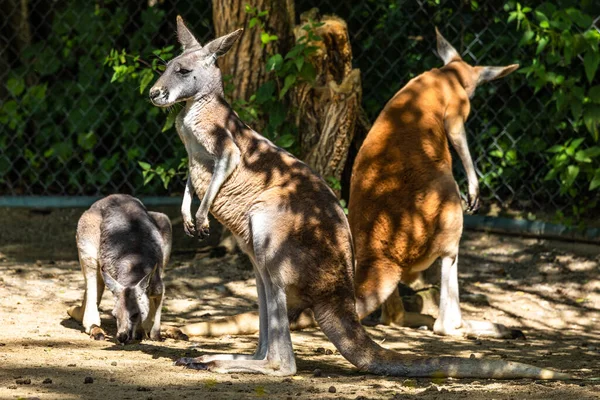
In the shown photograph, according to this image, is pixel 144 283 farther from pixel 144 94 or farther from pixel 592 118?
pixel 592 118

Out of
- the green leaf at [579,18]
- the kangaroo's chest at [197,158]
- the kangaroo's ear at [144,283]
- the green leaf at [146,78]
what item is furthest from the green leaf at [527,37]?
the kangaroo's ear at [144,283]

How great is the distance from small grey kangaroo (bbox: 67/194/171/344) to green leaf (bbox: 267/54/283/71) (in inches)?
52.4

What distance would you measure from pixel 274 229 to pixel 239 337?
127 cm

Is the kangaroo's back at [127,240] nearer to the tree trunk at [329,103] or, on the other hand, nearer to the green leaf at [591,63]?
the tree trunk at [329,103]

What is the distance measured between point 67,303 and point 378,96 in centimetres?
284

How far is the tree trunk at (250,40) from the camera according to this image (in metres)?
6.95

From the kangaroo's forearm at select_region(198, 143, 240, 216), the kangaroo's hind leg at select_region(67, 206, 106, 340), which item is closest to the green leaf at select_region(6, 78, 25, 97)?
the kangaroo's hind leg at select_region(67, 206, 106, 340)

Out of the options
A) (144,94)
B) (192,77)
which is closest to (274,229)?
(192,77)

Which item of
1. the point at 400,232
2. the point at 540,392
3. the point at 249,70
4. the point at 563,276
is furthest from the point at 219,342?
the point at 563,276

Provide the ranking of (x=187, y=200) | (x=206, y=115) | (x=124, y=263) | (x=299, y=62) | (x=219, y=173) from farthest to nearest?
(x=299, y=62) → (x=124, y=263) → (x=187, y=200) → (x=206, y=115) → (x=219, y=173)

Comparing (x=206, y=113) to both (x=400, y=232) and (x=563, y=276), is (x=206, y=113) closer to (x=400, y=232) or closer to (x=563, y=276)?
(x=400, y=232)

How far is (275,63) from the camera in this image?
6.51 meters

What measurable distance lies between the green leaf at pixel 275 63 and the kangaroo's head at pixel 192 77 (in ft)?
5.92

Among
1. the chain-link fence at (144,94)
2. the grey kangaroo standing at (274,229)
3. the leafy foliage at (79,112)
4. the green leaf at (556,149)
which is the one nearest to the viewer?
the grey kangaroo standing at (274,229)
